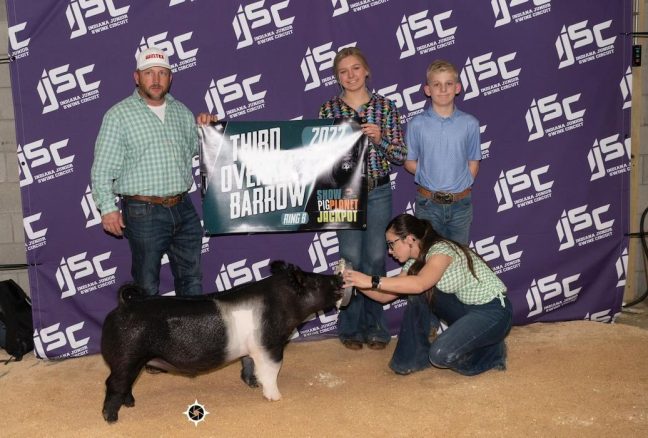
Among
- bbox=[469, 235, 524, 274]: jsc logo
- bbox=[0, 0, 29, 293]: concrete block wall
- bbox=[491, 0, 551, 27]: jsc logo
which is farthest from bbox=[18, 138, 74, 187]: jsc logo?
bbox=[491, 0, 551, 27]: jsc logo

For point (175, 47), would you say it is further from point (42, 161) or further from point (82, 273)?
point (82, 273)

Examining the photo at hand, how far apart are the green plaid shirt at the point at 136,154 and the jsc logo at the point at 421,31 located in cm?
176

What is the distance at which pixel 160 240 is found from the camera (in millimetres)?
4035

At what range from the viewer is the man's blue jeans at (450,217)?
14.2ft

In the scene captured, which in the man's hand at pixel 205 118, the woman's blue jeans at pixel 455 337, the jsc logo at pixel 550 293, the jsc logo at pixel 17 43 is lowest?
the jsc logo at pixel 550 293

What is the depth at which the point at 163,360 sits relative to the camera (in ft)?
11.7

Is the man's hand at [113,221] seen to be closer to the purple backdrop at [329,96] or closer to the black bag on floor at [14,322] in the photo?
the purple backdrop at [329,96]

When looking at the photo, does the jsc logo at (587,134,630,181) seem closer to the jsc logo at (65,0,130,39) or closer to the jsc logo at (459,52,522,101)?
the jsc logo at (459,52,522,101)

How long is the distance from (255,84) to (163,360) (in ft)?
6.89

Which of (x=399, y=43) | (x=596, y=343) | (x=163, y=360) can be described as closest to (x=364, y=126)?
(x=399, y=43)

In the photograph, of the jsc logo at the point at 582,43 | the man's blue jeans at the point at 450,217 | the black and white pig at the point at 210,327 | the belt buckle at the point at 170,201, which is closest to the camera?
the black and white pig at the point at 210,327

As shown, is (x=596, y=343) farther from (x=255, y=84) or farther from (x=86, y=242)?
(x=86, y=242)

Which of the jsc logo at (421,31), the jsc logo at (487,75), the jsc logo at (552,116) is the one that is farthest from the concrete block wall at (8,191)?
the jsc logo at (552,116)

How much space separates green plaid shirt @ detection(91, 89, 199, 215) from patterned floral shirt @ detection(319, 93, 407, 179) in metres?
1.05
